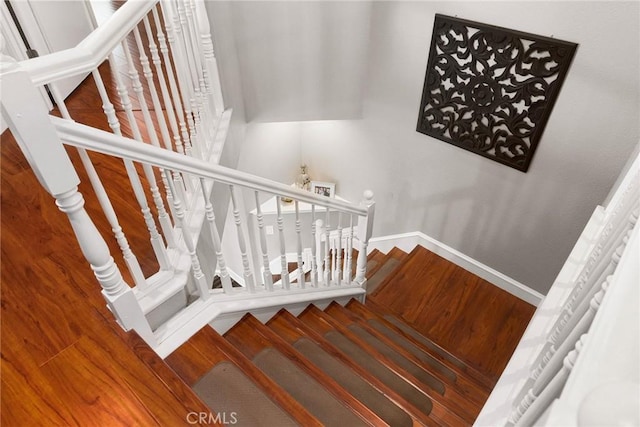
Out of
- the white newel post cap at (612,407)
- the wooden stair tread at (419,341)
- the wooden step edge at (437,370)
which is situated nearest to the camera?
the white newel post cap at (612,407)

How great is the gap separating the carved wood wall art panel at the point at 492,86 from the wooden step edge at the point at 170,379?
268 cm

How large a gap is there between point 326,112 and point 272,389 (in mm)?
2806

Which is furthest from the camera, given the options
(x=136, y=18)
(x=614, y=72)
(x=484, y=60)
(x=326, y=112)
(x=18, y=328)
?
(x=326, y=112)

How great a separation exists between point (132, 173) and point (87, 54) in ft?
1.36

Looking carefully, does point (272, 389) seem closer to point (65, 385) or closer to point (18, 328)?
point (65, 385)

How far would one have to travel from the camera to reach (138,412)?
1.26 m

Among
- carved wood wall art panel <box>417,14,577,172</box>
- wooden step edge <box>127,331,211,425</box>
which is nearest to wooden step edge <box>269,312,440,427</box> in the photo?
wooden step edge <box>127,331,211,425</box>

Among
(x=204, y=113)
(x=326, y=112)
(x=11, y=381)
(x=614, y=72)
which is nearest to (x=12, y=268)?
(x=11, y=381)

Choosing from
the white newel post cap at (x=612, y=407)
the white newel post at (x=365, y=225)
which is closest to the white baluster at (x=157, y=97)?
the white newel post at (x=365, y=225)

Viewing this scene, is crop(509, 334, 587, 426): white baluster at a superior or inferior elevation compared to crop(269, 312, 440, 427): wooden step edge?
superior

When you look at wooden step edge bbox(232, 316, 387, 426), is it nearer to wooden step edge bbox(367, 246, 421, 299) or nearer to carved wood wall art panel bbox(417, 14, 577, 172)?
wooden step edge bbox(367, 246, 421, 299)

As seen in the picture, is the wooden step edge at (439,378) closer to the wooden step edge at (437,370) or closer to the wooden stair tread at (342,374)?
the wooden step edge at (437,370)

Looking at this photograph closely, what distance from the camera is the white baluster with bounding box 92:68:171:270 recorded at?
134cm

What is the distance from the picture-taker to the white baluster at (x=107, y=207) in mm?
1225
